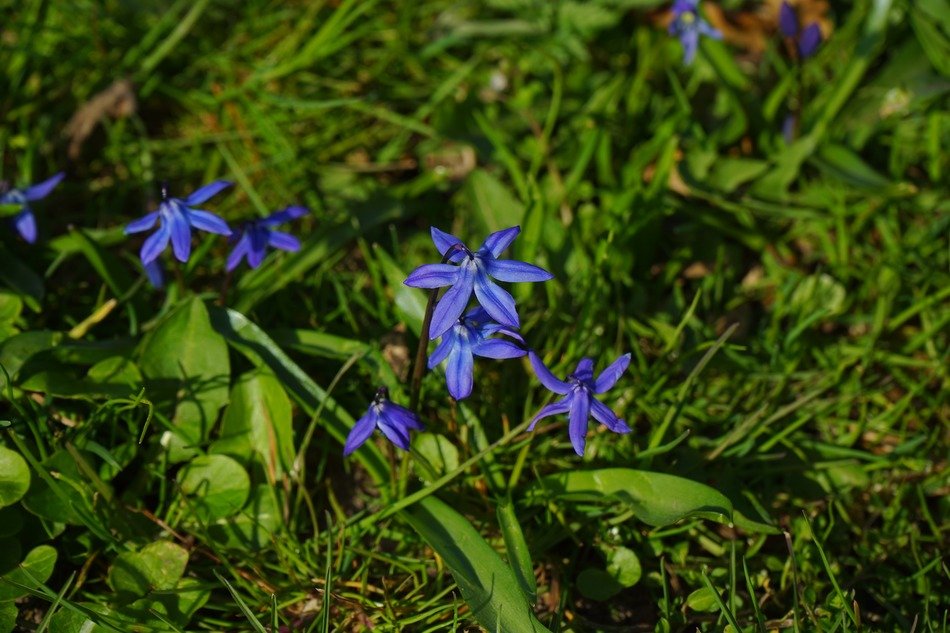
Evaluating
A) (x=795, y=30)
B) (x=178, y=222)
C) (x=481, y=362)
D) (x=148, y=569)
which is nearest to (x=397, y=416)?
(x=481, y=362)

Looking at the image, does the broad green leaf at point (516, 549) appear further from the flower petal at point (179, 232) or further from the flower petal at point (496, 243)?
the flower petal at point (179, 232)

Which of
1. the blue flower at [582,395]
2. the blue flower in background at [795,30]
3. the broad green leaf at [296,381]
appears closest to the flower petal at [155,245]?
the broad green leaf at [296,381]

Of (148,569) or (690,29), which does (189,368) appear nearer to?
(148,569)

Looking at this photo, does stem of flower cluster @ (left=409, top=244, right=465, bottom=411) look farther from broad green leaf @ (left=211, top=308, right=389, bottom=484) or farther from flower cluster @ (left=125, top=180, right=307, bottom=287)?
flower cluster @ (left=125, top=180, right=307, bottom=287)

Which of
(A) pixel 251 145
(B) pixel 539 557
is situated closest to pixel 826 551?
(B) pixel 539 557

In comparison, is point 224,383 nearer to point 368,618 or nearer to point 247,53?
point 368,618

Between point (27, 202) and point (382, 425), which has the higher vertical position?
point (27, 202)
